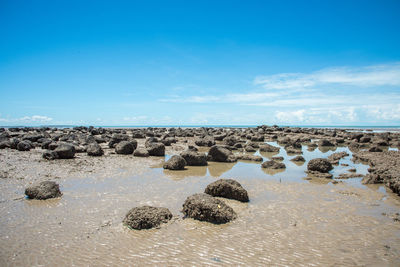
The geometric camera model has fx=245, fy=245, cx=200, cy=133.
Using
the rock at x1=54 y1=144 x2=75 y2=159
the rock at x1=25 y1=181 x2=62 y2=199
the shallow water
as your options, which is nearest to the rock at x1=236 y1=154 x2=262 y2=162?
the shallow water

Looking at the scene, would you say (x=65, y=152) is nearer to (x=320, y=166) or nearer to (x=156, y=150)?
(x=156, y=150)

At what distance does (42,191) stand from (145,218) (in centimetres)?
385

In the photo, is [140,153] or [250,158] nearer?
[250,158]

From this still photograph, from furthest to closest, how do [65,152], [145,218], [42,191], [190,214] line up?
[65,152]
[42,191]
[190,214]
[145,218]

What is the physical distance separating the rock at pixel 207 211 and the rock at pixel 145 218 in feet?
1.89

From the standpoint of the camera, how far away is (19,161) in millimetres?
13078

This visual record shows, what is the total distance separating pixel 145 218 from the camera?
5.55m

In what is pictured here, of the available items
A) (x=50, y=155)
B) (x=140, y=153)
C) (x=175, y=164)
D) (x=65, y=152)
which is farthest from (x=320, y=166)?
(x=50, y=155)

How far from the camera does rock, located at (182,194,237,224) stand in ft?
19.1

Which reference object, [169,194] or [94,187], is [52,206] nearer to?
[94,187]

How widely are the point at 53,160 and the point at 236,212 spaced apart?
1162 cm

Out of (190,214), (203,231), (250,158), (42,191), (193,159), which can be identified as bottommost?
(203,231)

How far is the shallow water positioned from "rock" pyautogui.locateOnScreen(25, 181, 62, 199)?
0.84 ft

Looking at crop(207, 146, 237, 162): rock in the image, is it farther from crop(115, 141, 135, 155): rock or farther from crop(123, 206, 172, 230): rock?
crop(123, 206, 172, 230): rock
